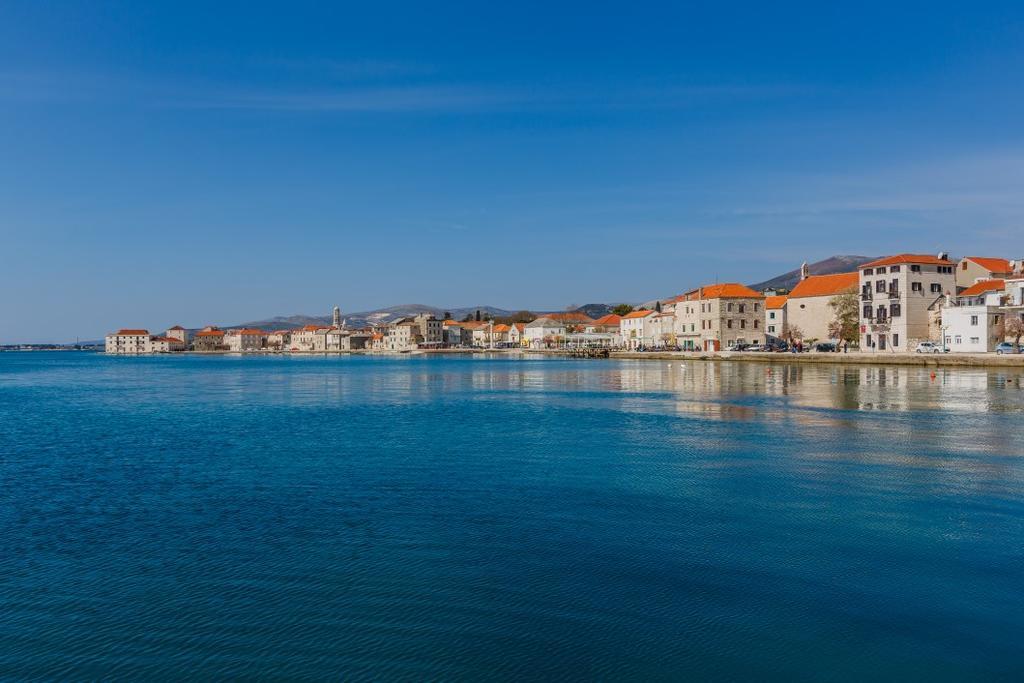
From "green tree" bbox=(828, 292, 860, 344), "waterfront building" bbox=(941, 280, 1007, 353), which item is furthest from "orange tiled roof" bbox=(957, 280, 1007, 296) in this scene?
"green tree" bbox=(828, 292, 860, 344)

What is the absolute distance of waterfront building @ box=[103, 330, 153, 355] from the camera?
189m

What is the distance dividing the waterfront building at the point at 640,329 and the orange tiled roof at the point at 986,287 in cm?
4460

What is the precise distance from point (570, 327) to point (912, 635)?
129m

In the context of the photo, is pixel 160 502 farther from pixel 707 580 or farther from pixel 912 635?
pixel 912 635

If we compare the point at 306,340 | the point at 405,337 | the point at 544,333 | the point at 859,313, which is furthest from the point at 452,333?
the point at 859,313

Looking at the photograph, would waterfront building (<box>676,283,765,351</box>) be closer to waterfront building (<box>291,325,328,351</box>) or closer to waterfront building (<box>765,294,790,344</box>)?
waterfront building (<box>765,294,790,344</box>)

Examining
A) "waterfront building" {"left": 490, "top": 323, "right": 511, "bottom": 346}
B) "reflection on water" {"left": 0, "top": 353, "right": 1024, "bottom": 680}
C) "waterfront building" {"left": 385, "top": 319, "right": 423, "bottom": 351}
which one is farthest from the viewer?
"waterfront building" {"left": 385, "top": 319, "right": 423, "bottom": 351}

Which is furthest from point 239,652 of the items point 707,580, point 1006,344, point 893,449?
point 1006,344

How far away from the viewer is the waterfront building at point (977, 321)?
5278 cm

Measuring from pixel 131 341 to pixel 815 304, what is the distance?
16946cm

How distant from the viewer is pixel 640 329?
106 m

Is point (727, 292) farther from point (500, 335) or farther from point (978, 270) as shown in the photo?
point (500, 335)

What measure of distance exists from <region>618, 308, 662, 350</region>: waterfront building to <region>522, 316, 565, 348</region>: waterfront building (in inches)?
777

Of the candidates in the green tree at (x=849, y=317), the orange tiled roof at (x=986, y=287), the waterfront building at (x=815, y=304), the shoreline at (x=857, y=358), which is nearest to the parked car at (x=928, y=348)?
the shoreline at (x=857, y=358)
